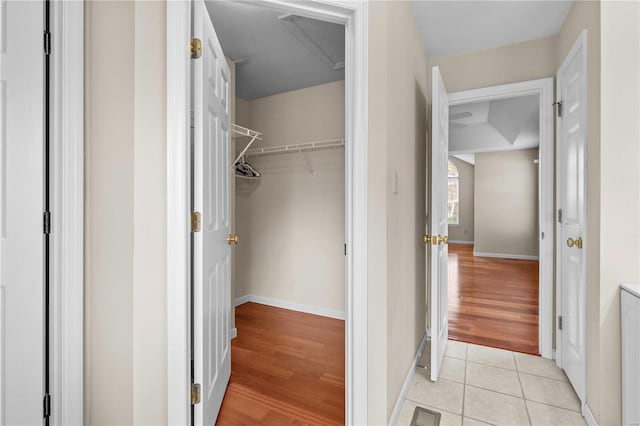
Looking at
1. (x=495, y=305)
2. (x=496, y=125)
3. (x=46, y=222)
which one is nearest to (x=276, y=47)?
(x=46, y=222)

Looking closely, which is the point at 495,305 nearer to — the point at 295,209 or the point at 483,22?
the point at 295,209

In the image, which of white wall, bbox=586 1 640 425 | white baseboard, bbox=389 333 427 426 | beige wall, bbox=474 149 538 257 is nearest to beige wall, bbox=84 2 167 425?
white baseboard, bbox=389 333 427 426

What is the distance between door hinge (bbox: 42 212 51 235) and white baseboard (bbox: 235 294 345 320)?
8.86 feet

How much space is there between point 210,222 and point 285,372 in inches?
52.3


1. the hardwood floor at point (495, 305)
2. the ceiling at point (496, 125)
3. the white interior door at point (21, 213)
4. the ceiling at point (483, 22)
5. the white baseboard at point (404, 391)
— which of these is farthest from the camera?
the ceiling at point (496, 125)

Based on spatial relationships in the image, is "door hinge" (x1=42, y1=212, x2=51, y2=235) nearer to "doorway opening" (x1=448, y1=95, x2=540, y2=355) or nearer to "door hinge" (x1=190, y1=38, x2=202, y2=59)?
"door hinge" (x1=190, y1=38, x2=202, y2=59)

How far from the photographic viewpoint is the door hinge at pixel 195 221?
1423mm

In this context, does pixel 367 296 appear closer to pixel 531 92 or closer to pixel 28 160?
pixel 28 160

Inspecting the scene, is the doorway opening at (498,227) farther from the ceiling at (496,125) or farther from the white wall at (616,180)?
the white wall at (616,180)

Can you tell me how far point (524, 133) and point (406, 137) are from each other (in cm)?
514

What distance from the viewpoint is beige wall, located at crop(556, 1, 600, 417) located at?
5.32 feet

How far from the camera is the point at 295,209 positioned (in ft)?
12.0

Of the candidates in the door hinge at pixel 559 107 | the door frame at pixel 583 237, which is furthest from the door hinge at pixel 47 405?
the door hinge at pixel 559 107

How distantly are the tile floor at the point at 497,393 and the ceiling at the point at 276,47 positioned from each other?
2.57m
